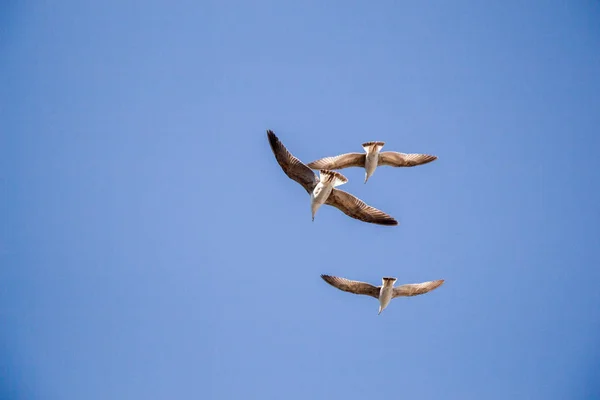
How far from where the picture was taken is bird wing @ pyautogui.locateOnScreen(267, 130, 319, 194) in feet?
37.9

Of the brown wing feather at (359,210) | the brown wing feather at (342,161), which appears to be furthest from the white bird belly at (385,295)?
the brown wing feather at (342,161)

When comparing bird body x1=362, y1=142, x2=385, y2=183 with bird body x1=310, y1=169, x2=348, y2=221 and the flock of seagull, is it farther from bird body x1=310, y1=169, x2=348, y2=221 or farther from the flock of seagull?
bird body x1=310, y1=169, x2=348, y2=221

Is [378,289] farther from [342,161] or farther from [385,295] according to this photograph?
[342,161]

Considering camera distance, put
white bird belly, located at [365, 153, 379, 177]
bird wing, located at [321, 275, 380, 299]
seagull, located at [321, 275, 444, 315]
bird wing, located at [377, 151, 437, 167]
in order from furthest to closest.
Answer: bird wing, located at [321, 275, 380, 299]
seagull, located at [321, 275, 444, 315]
bird wing, located at [377, 151, 437, 167]
white bird belly, located at [365, 153, 379, 177]

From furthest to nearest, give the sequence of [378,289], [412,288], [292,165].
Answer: [412,288] < [378,289] < [292,165]

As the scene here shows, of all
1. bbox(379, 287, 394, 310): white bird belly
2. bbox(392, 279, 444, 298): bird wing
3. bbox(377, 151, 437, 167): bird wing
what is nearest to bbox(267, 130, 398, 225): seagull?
bbox(377, 151, 437, 167): bird wing

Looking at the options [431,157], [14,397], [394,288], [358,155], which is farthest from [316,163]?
[14,397]

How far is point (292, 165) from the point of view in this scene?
12062 mm

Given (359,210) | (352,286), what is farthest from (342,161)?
(352,286)

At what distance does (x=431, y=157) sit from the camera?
1533cm

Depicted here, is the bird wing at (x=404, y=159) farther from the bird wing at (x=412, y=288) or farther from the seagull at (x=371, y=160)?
the bird wing at (x=412, y=288)

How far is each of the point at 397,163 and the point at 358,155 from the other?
127cm

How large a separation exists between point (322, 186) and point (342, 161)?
2823 millimetres

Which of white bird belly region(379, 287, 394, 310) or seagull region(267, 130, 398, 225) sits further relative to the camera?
white bird belly region(379, 287, 394, 310)
